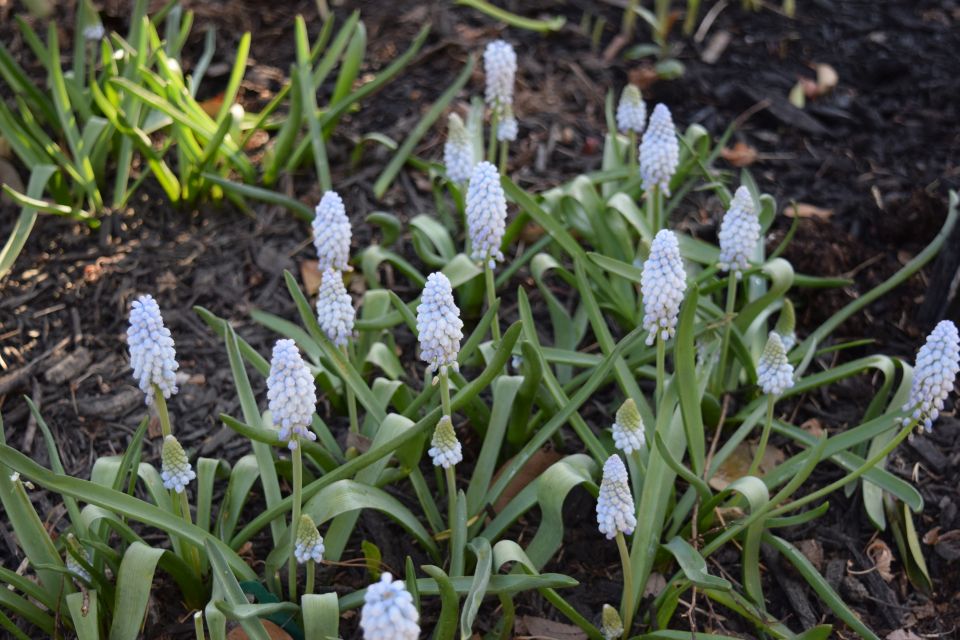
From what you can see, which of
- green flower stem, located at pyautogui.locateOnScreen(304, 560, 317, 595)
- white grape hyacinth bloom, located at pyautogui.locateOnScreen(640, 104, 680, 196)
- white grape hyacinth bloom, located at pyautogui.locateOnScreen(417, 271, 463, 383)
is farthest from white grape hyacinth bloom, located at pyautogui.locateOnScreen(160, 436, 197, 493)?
white grape hyacinth bloom, located at pyautogui.locateOnScreen(640, 104, 680, 196)

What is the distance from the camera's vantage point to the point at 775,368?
2883 mm

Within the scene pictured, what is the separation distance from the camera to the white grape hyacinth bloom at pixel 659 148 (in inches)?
134

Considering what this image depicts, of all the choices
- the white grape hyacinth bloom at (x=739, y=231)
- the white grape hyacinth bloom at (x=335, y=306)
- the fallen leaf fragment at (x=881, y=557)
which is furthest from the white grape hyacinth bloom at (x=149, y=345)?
the fallen leaf fragment at (x=881, y=557)

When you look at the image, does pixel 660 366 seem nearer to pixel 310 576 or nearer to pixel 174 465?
pixel 310 576

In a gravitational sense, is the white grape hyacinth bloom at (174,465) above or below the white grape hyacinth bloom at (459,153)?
below

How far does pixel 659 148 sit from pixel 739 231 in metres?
0.50

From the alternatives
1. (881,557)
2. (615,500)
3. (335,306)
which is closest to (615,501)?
(615,500)

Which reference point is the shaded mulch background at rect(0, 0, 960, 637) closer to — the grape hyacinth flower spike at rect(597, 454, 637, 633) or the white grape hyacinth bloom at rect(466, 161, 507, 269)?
the grape hyacinth flower spike at rect(597, 454, 637, 633)

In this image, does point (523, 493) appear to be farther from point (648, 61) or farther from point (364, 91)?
point (648, 61)

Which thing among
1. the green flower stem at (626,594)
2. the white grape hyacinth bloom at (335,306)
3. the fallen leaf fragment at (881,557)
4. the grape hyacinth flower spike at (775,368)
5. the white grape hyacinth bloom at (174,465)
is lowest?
the fallen leaf fragment at (881,557)

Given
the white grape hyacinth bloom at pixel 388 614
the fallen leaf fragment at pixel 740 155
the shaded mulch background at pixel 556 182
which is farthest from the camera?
the fallen leaf fragment at pixel 740 155

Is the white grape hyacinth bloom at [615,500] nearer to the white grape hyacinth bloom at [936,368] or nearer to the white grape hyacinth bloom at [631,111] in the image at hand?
the white grape hyacinth bloom at [936,368]

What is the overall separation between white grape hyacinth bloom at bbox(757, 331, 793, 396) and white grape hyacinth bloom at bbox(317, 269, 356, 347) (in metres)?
1.17

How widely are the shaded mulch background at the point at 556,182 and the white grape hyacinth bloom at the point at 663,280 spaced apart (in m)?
0.89
